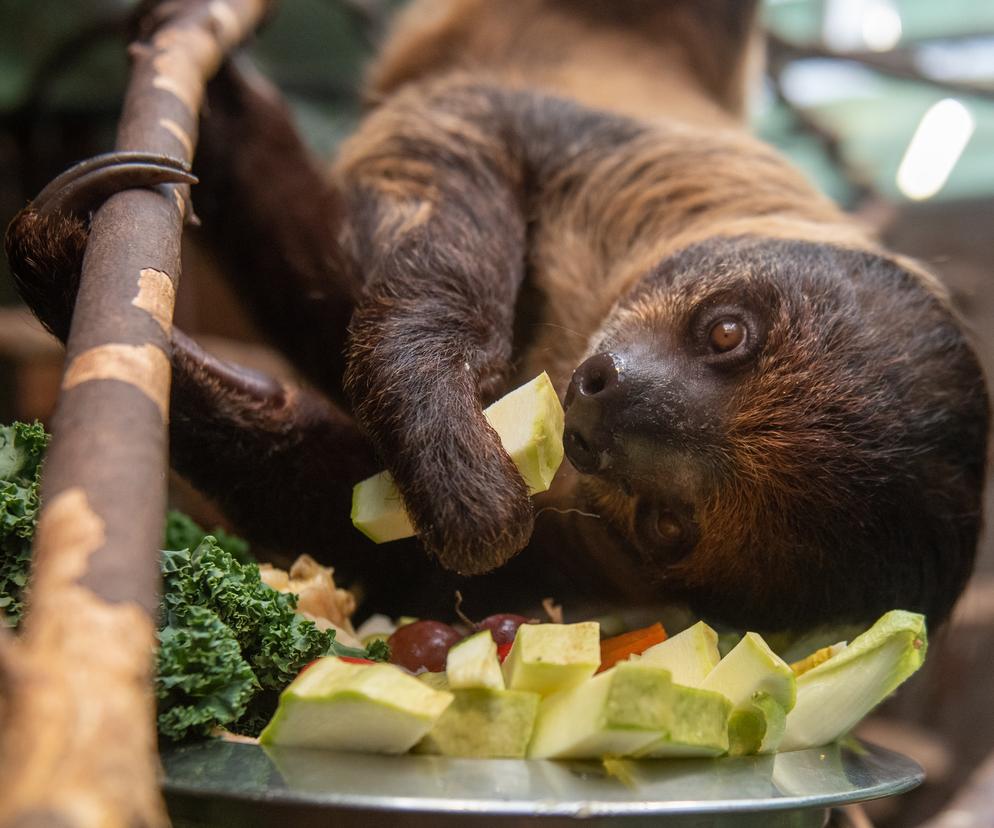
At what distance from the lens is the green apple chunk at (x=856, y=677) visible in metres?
1.55

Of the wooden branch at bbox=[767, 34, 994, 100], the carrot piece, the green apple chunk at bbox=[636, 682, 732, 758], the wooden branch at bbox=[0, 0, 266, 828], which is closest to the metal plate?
the green apple chunk at bbox=[636, 682, 732, 758]

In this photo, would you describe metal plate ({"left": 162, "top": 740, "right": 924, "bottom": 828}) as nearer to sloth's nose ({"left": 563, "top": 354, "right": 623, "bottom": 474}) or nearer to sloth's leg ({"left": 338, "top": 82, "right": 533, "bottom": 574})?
sloth's leg ({"left": 338, "top": 82, "right": 533, "bottom": 574})

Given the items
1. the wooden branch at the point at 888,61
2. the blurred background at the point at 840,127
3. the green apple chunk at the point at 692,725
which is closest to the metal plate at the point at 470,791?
the green apple chunk at the point at 692,725

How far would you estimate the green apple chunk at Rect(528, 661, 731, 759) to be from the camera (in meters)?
1.24

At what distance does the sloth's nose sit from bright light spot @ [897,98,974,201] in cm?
526

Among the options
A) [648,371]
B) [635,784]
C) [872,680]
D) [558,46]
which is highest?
[558,46]

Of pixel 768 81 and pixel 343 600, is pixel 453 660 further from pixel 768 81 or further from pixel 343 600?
pixel 768 81

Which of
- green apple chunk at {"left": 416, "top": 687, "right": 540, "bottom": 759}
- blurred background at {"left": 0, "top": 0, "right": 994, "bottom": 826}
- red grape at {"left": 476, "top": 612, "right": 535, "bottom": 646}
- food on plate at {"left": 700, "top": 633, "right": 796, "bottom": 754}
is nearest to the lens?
green apple chunk at {"left": 416, "top": 687, "right": 540, "bottom": 759}

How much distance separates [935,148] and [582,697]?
602 centimetres

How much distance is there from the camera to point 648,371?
5.73ft

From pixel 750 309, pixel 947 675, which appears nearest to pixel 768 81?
pixel 947 675

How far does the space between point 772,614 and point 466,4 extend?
2.76 m

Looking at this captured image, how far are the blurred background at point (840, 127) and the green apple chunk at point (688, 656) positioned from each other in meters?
2.17

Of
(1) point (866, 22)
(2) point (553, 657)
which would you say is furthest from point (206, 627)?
(1) point (866, 22)
